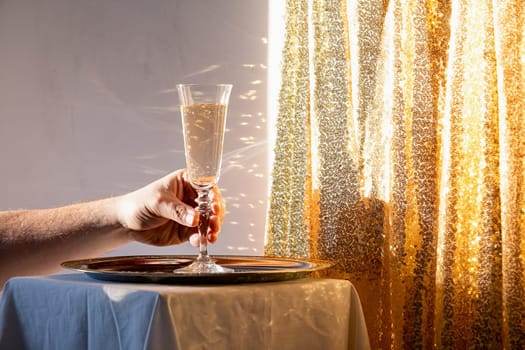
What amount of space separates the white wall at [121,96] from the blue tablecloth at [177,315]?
108 centimetres

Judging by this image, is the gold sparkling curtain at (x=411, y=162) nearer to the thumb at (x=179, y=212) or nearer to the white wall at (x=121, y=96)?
the white wall at (x=121, y=96)

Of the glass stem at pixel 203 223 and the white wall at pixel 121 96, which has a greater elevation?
the white wall at pixel 121 96

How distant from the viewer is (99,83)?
110 inches

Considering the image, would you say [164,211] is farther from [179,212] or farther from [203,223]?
[203,223]

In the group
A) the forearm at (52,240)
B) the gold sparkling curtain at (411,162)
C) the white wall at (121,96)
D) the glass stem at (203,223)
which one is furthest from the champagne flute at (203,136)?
the white wall at (121,96)

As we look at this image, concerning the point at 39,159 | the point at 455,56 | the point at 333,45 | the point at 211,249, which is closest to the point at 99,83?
the point at 39,159

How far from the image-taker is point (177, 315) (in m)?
1.08

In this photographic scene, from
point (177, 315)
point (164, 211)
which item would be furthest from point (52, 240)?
point (177, 315)

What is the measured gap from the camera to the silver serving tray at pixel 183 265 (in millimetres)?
1179

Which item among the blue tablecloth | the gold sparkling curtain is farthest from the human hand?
the gold sparkling curtain

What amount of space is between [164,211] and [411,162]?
0.66 m

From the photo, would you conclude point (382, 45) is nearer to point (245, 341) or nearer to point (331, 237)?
point (331, 237)

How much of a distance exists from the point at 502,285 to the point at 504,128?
0.36 metres

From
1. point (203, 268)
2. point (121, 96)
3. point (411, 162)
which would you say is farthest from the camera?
point (121, 96)
